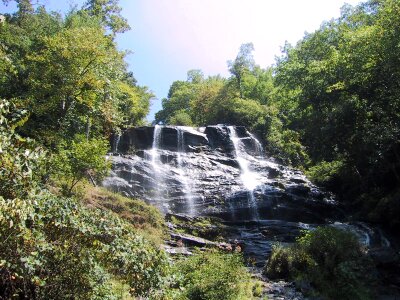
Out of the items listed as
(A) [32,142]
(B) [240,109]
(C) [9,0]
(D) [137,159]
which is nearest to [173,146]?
(D) [137,159]

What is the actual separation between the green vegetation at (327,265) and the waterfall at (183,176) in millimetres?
9277

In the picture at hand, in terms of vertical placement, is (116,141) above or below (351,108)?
below

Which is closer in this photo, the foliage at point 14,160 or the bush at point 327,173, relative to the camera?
the foliage at point 14,160

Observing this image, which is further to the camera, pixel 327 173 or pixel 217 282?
pixel 327 173

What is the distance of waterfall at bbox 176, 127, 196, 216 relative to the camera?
2306 cm

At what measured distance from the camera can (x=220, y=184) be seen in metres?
25.4

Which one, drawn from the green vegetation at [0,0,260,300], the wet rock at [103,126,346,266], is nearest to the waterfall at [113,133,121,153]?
the wet rock at [103,126,346,266]

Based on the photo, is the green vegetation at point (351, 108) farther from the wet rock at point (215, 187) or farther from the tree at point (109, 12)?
the tree at point (109, 12)

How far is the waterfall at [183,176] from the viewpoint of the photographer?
23.1 m

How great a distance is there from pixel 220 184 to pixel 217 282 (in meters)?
16.0

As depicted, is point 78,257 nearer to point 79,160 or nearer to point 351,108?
point 79,160

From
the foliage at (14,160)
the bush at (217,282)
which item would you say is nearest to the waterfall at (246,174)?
the bush at (217,282)

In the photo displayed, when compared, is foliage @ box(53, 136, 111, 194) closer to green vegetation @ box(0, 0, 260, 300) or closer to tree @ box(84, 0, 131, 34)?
green vegetation @ box(0, 0, 260, 300)

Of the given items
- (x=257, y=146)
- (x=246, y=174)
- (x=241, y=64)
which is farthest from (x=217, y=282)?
(x=241, y=64)
